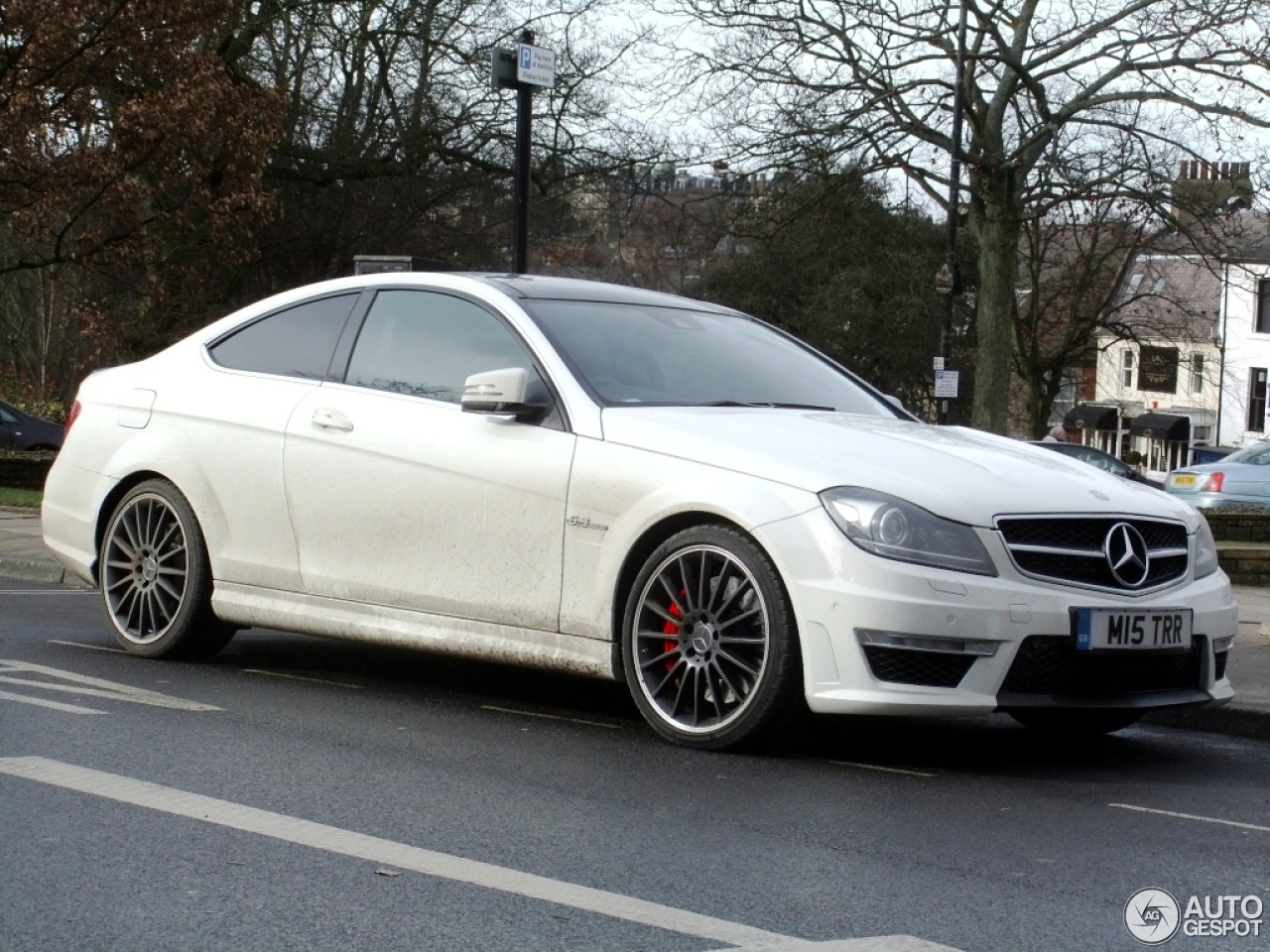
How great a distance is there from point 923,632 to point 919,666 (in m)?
0.15

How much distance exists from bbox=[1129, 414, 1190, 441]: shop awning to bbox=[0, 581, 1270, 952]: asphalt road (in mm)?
73983

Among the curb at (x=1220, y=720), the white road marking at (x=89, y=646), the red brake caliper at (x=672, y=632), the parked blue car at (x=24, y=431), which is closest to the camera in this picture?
the red brake caliper at (x=672, y=632)

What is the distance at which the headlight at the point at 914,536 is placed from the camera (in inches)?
232

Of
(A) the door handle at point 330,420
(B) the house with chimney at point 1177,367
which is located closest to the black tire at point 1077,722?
(A) the door handle at point 330,420

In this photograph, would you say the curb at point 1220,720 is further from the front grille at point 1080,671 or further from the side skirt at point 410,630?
the side skirt at point 410,630

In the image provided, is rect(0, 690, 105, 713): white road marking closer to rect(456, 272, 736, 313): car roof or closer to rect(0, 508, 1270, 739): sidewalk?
rect(456, 272, 736, 313): car roof

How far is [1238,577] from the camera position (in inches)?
594

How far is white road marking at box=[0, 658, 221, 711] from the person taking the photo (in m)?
6.96

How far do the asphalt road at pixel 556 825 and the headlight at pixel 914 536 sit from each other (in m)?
0.71

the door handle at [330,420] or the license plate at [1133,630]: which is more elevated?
the door handle at [330,420]

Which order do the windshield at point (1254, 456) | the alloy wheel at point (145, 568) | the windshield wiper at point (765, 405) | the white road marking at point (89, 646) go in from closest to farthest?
1. the windshield wiper at point (765, 405)
2. the alloy wheel at point (145, 568)
3. the white road marking at point (89, 646)
4. the windshield at point (1254, 456)

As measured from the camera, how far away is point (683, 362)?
23.9 ft

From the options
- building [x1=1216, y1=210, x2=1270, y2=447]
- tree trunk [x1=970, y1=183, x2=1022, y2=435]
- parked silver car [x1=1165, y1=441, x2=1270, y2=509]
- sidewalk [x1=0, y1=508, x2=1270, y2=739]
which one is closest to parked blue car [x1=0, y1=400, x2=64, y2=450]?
sidewalk [x1=0, y1=508, x2=1270, y2=739]

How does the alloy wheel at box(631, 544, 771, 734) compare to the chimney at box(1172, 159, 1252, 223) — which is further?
the chimney at box(1172, 159, 1252, 223)
